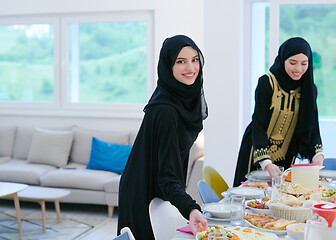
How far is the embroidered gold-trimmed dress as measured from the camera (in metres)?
3.31

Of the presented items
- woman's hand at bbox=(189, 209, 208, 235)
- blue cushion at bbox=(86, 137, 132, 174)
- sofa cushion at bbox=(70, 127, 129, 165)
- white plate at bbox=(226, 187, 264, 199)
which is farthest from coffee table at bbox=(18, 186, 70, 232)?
woman's hand at bbox=(189, 209, 208, 235)

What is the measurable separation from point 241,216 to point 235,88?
2.92 m

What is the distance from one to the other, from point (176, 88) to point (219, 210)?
54cm

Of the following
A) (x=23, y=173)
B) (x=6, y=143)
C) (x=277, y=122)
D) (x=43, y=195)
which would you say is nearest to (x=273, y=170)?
Result: (x=277, y=122)

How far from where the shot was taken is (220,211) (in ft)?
7.47

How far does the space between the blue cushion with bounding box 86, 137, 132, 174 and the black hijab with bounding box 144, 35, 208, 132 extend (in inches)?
141

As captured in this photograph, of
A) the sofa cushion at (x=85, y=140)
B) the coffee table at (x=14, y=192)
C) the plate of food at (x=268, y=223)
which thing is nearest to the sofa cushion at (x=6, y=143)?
the sofa cushion at (x=85, y=140)

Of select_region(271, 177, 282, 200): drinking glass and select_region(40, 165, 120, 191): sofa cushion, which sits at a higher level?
select_region(271, 177, 282, 200): drinking glass

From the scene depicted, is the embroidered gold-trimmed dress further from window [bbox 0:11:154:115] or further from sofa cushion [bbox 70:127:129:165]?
window [bbox 0:11:154:115]

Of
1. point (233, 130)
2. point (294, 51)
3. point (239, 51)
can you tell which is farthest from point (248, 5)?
point (294, 51)

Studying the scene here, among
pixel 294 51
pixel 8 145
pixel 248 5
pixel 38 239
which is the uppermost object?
pixel 248 5

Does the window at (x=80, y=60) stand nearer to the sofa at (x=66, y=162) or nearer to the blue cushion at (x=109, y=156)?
the sofa at (x=66, y=162)

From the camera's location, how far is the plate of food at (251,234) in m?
1.98

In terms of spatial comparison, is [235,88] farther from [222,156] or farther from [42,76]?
[42,76]
